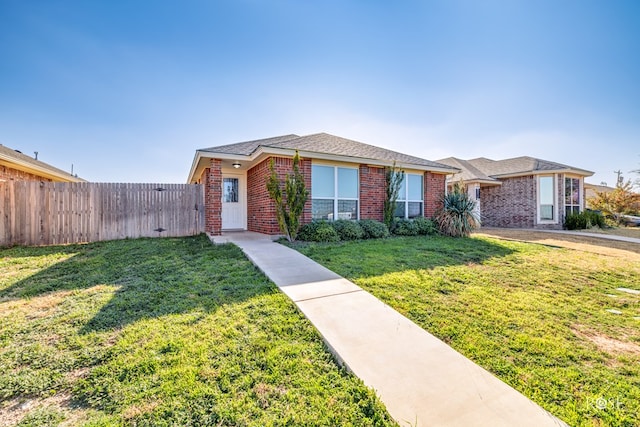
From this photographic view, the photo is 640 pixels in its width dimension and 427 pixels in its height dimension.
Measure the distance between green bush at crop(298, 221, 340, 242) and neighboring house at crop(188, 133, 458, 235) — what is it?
572 millimetres

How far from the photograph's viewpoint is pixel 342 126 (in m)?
13.7

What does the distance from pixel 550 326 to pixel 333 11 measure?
915cm

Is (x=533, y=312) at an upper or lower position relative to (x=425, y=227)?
lower

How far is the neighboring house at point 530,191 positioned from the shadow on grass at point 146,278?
1511 cm

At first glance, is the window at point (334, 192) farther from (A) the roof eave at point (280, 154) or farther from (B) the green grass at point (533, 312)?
(B) the green grass at point (533, 312)

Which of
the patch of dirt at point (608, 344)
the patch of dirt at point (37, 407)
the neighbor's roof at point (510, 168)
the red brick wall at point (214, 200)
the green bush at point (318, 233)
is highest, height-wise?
the neighbor's roof at point (510, 168)

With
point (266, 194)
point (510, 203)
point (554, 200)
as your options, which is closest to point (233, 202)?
point (266, 194)

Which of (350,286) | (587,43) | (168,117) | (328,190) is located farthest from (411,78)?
(168,117)

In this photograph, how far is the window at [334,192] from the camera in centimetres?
962

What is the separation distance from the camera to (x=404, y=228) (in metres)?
10.5

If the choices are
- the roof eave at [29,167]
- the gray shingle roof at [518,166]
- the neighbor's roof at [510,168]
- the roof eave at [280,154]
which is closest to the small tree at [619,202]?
the neighbor's roof at [510,168]

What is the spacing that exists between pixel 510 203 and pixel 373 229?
1322 centimetres

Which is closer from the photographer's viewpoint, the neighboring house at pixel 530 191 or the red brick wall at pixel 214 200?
the red brick wall at pixel 214 200

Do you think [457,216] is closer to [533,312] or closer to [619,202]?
[533,312]
